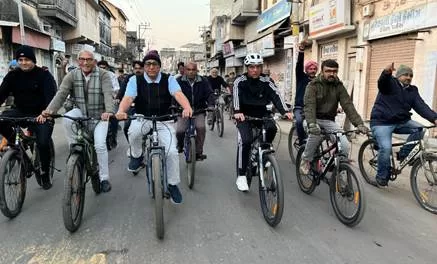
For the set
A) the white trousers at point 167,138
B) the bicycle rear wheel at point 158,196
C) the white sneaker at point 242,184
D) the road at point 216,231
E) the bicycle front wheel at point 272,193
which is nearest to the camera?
the road at point 216,231

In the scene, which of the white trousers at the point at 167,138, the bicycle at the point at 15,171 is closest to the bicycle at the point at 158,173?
the white trousers at the point at 167,138

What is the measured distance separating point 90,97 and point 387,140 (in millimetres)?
4036

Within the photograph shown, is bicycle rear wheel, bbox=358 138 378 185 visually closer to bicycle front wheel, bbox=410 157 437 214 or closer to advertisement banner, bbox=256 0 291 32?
bicycle front wheel, bbox=410 157 437 214

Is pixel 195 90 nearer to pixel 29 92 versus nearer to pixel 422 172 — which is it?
pixel 29 92

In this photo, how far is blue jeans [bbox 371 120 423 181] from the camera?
18.9 feet

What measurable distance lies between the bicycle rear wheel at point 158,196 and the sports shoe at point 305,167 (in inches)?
92.2

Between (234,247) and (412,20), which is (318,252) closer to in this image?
(234,247)

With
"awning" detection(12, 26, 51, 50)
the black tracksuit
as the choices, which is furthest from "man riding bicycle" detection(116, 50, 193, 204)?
"awning" detection(12, 26, 51, 50)

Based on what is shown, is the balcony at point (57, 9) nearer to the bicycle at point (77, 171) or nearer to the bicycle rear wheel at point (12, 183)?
the bicycle at point (77, 171)

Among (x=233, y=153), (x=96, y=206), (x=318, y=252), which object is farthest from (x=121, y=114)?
(x=233, y=153)

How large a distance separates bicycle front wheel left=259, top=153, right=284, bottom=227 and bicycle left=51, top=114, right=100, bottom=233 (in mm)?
1994

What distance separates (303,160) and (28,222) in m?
3.50

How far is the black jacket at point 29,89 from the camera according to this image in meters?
5.30

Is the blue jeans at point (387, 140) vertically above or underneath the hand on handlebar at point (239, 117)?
underneath
